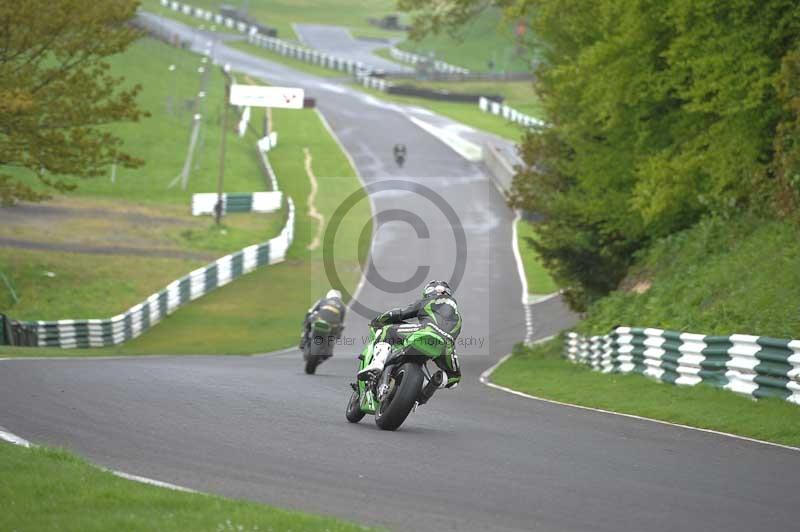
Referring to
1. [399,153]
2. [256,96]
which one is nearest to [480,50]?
[399,153]

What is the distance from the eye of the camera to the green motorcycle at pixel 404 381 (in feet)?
40.3

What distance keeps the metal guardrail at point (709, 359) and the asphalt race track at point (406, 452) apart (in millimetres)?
2040

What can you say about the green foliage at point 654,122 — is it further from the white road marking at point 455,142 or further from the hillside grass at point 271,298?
the white road marking at point 455,142

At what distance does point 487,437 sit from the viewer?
12500 mm

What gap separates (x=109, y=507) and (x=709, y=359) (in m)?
11.6

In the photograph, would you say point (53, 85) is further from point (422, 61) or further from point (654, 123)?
point (422, 61)

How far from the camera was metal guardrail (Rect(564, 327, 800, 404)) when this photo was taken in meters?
15.5

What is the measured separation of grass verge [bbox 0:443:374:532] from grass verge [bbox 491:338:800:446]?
24.0 ft

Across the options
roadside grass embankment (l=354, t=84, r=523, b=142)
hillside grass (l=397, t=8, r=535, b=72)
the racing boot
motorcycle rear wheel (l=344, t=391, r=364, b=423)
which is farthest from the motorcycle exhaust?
hillside grass (l=397, t=8, r=535, b=72)

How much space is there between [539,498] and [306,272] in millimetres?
34951

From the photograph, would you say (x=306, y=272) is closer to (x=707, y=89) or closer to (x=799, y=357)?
(x=707, y=89)

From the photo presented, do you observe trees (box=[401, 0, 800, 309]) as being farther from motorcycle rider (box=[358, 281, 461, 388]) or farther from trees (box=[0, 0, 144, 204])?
trees (box=[0, 0, 144, 204])

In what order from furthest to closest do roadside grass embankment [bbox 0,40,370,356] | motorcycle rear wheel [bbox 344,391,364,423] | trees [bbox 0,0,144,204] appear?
trees [bbox 0,0,144,204] < roadside grass embankment [bbox 0,40,370,356] < motorcycle rear wheel [bbox 344,391,364,423]

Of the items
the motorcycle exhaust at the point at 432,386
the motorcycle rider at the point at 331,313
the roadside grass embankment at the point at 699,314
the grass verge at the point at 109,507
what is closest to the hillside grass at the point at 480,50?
Answer: the roadside grass embankment at the point at 699,314
